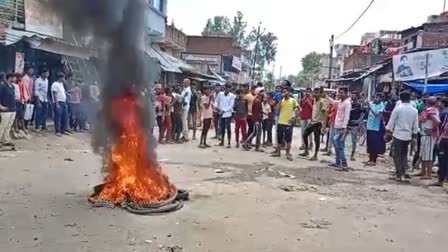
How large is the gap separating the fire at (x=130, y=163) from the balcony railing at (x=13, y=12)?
8.99m

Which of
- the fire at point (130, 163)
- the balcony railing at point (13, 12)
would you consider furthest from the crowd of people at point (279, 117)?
the fire at point (130, 163)

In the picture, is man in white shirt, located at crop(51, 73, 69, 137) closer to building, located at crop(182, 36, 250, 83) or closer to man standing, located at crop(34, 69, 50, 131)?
man standing, located at crop(34, 69, 50, 131)

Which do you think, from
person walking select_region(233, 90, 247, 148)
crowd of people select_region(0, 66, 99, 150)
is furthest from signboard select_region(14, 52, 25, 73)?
person walking select_region(233, 90, 247, 148)

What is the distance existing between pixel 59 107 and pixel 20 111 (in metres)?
1.53

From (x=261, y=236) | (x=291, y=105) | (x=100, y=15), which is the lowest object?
(x=261, y=236)

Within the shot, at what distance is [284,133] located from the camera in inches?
522

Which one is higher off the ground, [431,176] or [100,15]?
[100,15]

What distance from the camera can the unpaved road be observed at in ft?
18.2

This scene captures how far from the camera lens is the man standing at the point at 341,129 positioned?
37.8ft

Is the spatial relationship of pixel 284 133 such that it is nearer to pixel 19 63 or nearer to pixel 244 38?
pixel 19 63

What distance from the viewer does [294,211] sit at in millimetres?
7191

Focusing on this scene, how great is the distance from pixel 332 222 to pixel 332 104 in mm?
7309

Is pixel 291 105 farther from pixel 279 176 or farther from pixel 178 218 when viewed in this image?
pixel 178 218

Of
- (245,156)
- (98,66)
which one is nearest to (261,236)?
(98,66)
